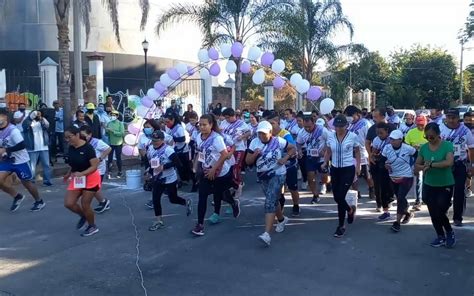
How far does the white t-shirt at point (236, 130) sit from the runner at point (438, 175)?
419cm

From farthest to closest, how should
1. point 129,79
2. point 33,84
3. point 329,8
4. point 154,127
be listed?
1. point 129,79
2. point 329,8
3. point 33,84
4. point 154,127

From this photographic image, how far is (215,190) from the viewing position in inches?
308

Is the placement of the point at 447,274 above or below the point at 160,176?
below

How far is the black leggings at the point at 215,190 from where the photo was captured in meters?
7.42

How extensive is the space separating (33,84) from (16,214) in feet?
45.6

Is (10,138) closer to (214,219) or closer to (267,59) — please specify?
(214,219)

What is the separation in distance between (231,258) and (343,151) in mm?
2181

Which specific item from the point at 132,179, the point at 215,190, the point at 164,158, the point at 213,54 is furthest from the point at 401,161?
the point at 213,54

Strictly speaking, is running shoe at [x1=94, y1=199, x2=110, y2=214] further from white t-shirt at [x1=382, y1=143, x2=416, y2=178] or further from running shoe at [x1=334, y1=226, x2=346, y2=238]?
white t-shirt at [x1=382, y1=143, x2=416, y2=178]

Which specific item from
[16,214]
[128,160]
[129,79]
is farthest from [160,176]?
[129,79]

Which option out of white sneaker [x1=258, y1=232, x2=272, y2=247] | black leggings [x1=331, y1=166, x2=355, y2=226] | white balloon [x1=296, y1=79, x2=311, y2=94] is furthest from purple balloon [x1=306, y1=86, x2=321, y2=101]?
white sneaker [x1=258, y1=232, x2=272, y2=247]

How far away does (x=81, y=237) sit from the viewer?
24.6 ft

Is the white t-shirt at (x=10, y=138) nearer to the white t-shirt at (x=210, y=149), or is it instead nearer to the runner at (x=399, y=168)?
the white t-shirt at (x=210, y=149)

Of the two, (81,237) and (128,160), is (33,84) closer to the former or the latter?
(128,160)
